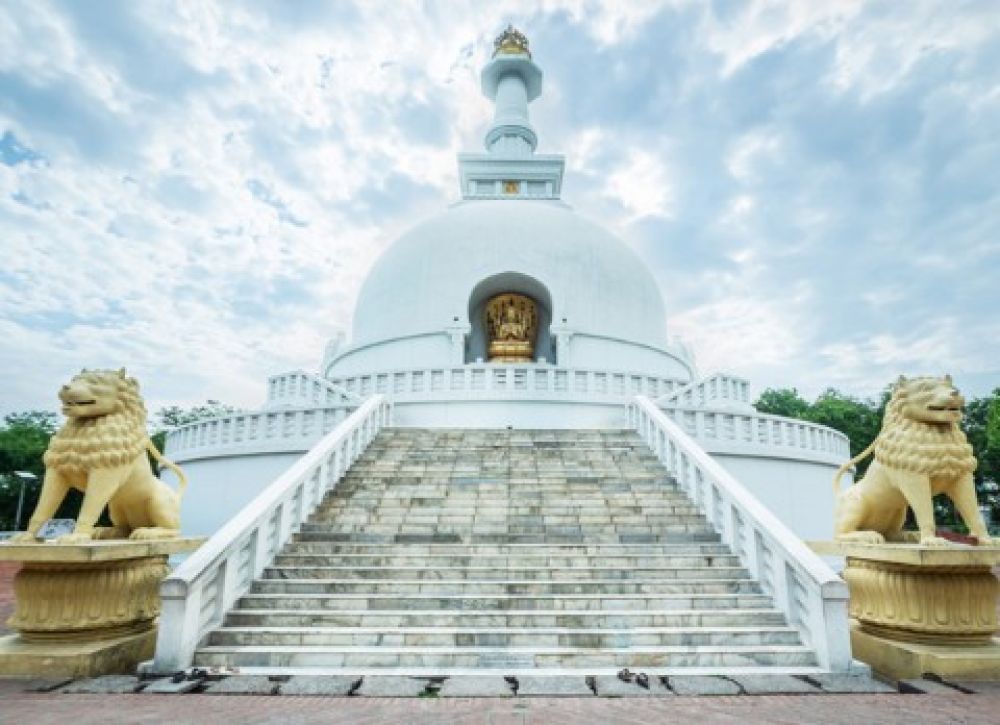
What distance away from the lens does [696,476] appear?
846cm

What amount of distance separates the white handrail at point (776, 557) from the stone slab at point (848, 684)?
16 cm

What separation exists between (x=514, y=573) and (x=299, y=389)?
10.1 m

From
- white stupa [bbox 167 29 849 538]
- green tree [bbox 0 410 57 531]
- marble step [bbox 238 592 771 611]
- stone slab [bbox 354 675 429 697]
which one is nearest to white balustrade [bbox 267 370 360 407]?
white stupa [bbox 167 29 849 538]

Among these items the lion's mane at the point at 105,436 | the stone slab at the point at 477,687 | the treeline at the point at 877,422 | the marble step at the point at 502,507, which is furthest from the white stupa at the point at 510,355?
the treeline at the point at 877,422

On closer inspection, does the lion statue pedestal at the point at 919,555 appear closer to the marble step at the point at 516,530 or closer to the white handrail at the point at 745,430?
the marble step at the point at 516,530

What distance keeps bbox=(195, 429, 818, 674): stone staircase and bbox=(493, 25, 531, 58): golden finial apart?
97.9ft

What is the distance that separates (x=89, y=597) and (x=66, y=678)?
2.04ft

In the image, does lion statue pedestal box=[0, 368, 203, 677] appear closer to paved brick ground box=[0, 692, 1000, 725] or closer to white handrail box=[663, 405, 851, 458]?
paved brick ground box=[0, 692, 1000, 725]

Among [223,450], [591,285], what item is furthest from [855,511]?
[591,285]

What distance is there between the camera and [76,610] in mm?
5023

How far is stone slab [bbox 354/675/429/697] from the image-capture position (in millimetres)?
4352

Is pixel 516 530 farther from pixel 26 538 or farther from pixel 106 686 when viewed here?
pixel 26 538

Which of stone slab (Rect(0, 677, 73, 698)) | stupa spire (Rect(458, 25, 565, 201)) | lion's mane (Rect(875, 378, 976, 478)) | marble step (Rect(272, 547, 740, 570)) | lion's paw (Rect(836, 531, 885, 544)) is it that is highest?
stupa spire (Rect(458, 25, 565, 201))

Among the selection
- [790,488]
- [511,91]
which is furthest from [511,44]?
[790,488]
